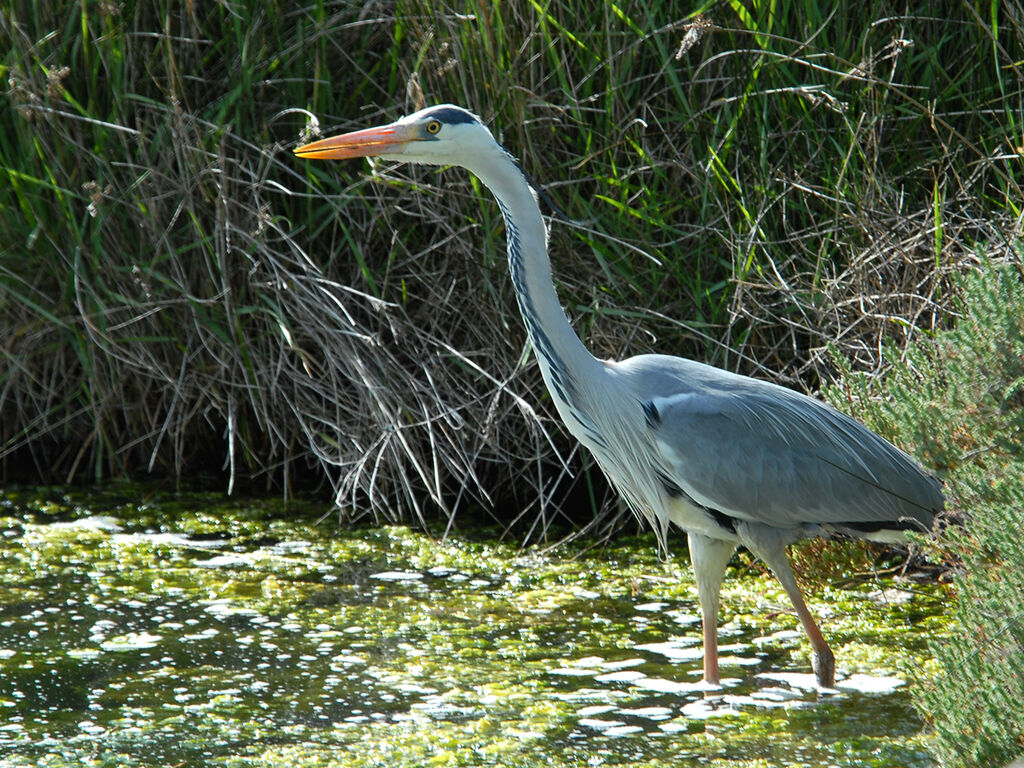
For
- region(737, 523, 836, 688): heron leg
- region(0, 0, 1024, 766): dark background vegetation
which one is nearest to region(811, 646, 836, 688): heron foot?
region(737, 523, 836, 688): heron leg

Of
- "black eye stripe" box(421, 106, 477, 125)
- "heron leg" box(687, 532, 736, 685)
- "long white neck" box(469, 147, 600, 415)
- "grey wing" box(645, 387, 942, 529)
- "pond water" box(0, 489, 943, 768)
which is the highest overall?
"black eye stripe" box(421, 106, 477, 125)

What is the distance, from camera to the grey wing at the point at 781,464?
12.2 feet

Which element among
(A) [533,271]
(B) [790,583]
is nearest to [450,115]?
(A) [533,271]

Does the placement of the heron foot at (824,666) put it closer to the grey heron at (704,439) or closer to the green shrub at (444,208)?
the grey heron at (704,439)

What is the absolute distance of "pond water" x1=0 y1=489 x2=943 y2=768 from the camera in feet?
10.8

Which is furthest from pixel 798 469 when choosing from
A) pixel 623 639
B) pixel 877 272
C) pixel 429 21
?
pixel 429 21

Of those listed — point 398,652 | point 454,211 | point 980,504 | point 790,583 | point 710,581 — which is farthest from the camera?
point 454,211

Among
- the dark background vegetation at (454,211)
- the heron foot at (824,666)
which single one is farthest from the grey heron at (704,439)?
the dark background vegetation at (454,211)

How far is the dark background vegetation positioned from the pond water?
0.35 meters

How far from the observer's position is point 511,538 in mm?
5004

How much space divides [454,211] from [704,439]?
1719 millimetres

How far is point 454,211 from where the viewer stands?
16.5 feet

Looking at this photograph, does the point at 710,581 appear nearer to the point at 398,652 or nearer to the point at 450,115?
the point at 398,652

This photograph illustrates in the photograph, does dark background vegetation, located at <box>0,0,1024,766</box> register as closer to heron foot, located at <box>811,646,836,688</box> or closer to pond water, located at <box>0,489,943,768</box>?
pond water, located at <box>0,489,943,768</box>
